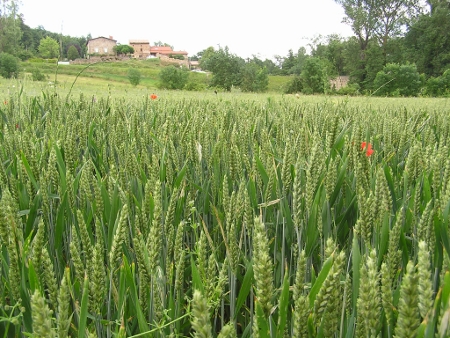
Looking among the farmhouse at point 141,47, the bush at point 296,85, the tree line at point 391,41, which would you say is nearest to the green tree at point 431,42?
the tree line at point 391,41

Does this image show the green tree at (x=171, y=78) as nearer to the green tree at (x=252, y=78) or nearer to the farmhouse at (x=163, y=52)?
the green tree at (x=252, y=78)

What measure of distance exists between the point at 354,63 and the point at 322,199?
41.5 metres

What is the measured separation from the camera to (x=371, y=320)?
0.39 meters

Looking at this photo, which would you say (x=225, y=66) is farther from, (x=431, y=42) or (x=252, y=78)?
(x=431, y=42)

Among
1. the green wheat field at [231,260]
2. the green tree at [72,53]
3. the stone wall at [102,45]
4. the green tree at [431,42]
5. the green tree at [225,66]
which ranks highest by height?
the stone wall at [102,45]

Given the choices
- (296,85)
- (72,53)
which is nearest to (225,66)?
(296,85)

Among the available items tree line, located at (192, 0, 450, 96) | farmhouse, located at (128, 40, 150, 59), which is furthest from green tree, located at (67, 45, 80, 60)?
tree line, located at (192, 0, 450, 96)

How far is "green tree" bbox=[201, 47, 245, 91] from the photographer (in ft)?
90.3

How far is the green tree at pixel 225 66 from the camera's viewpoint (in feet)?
90.3

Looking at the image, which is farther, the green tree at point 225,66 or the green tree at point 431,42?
the green tree at point 431,42

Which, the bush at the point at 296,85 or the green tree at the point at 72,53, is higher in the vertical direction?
the green tree at the point at 72,53

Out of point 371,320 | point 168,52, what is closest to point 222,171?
point 371,320

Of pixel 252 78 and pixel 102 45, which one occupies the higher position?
pixel 102 45

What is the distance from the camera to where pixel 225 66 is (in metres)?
27.9
